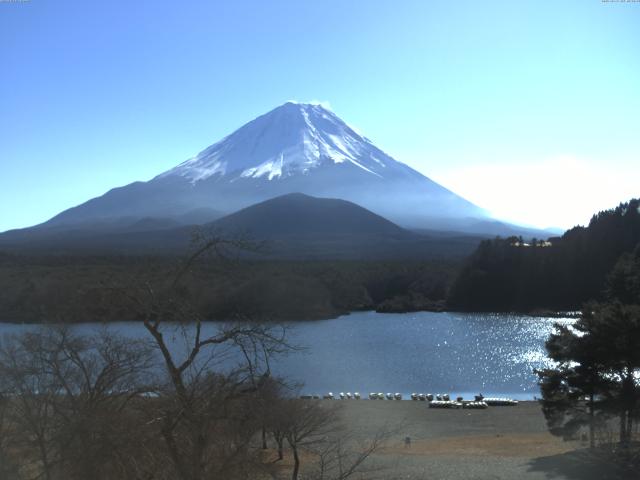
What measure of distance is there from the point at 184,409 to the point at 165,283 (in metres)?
0.75

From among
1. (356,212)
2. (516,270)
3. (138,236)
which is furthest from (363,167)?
(516,270)

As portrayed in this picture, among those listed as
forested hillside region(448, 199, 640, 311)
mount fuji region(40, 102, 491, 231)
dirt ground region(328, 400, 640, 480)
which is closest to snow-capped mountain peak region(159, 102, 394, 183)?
mount fuji region(40, 102, 491, 231)

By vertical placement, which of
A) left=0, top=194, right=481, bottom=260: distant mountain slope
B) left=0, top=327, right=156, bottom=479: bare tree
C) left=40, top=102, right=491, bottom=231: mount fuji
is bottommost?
left=0, top=327, right=156, bottom=479: bare tree

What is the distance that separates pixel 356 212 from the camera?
104 m

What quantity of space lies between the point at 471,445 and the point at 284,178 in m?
118

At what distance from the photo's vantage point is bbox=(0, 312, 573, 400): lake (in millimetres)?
24359

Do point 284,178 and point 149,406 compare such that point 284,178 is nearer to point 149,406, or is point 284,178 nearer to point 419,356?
point 419,356

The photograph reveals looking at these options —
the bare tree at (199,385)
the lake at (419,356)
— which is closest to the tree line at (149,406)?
the bare tree at (199,385)

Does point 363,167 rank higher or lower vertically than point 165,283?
higher

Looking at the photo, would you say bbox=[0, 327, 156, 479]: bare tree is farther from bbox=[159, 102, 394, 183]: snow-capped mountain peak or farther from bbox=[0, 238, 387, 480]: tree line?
bbox=[159, 102, 394, 183]: snow-capped mountain peak

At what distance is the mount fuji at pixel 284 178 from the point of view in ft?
397

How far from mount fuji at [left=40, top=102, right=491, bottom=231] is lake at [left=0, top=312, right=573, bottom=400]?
7605 cm

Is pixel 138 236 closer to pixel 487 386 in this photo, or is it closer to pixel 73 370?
pixel 487 386

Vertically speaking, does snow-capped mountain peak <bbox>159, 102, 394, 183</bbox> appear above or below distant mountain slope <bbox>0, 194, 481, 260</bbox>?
above
